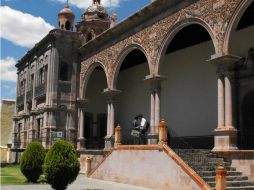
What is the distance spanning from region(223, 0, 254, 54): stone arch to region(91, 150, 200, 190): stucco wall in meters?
4.43

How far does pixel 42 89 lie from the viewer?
3016cm

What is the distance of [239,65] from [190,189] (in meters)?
7.00

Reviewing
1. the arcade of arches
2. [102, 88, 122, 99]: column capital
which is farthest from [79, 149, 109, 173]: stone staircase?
[102, 88, 122, 99]: column capital

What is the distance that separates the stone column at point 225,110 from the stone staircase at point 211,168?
1.55ft

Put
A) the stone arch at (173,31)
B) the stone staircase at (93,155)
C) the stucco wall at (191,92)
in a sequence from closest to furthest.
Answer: the stone arch at (173,31) < the stucco wall at (191,92) < the stone staircase at (93,155)

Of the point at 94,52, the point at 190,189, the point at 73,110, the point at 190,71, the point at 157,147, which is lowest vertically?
the point at 190,189

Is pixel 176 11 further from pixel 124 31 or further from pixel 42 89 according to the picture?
pixel 42 89

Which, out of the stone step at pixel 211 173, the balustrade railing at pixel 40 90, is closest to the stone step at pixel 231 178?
the stone step at pixel 211 173

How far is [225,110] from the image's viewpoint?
45.3 feet

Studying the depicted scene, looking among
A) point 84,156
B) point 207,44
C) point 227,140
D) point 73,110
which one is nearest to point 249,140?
point 227,140

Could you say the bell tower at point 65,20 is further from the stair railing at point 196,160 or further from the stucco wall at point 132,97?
the stair railing at point 196,160

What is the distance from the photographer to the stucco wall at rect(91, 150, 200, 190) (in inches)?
522

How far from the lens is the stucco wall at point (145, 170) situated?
1325cm

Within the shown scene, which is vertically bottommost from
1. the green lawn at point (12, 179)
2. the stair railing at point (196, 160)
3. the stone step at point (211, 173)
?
the green lawn at point (12, 179)
